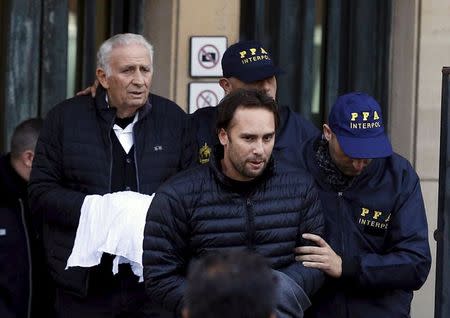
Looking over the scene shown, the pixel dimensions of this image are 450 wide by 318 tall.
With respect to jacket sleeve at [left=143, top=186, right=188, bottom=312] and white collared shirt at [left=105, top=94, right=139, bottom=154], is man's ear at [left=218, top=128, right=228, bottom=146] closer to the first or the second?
jacket sleeve at [left=143, top=186, right=188, bottom=312]

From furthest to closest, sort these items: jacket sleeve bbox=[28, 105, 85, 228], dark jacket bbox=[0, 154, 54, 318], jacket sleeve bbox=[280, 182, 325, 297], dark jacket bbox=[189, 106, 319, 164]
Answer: dark jacket bbox=[0, 154, 54, 318], dark jacket bbox=[189, 106, 319, 164], jacket sleeve bbox=[28, 105, 85, 228], jacket sleeve bbox=[280, 182, 325, 297]

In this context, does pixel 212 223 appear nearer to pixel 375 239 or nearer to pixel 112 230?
pixel 112 230

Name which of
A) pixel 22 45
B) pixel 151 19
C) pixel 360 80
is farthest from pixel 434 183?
pixel 22 45

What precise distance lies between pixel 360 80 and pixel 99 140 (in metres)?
3.46

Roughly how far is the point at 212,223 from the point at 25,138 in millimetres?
2078

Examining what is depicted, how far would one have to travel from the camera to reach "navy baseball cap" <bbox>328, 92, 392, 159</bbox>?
5.64 meters

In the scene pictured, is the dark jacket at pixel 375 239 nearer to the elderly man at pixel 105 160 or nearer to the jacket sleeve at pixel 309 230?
the jacket sleeve at pixel 309 230

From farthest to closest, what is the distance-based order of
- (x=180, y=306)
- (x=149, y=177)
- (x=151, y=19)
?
(x=151, y=19) → (x=149, y=177) → (x=180, y=306)

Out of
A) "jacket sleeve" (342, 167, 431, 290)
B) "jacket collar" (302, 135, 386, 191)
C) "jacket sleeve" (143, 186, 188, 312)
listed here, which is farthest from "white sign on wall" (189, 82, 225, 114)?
"jacket sleeve" (143, 186, 188, 312)

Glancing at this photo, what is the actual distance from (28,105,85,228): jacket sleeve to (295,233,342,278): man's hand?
1037mm

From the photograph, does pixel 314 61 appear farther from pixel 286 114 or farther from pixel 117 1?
pixel 286 114

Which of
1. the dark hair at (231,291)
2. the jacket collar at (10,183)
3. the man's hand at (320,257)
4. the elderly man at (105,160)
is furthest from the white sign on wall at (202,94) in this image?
the dark hair at (231,291)

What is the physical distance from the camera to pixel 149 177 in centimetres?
596

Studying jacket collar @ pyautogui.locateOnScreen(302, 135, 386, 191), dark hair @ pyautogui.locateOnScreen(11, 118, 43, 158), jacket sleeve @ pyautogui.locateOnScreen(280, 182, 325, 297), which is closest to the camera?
jacket sleeve @ pyautogui.locateOnScreen(280, 182, 325, 297)
